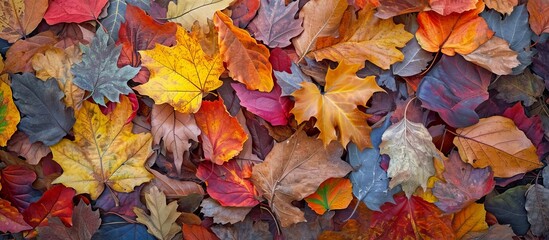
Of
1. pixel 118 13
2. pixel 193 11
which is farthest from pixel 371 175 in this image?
pixel 118 13

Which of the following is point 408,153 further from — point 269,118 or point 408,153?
point 269,118

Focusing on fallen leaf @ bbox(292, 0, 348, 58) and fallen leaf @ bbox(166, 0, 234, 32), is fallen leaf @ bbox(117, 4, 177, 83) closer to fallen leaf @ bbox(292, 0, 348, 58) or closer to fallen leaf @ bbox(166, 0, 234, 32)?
fallen leaf @ bbox(166, 0, 234, 32)

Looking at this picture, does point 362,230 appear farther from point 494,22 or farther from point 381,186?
point 494,22

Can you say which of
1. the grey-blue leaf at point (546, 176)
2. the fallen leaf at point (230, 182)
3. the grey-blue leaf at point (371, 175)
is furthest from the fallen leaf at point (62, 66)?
the grey-blue leaf at point (546, 176)

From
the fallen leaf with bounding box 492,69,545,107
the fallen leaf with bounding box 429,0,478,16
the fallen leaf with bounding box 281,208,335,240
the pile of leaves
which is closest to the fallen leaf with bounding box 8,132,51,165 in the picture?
the pile of leaves

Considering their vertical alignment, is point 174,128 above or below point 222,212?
above
